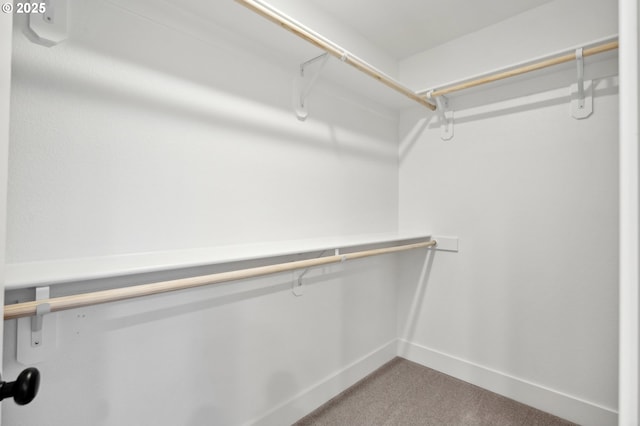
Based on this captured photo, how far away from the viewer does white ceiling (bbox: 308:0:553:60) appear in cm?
162

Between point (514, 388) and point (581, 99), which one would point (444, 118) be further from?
point (514, 388)

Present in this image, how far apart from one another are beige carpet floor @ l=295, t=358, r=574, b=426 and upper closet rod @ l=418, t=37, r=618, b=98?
70.2 inches

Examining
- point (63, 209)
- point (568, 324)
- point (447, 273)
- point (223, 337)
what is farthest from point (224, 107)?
point (568, 324)

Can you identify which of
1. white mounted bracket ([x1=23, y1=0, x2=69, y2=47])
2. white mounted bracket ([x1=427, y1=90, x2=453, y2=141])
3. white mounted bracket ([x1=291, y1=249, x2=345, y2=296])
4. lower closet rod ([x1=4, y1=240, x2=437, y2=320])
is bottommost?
white mounted bracket ([x1=291, y1=249, x2=345, y2=296])

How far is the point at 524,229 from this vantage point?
1.71 m

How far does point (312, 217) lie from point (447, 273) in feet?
3.43

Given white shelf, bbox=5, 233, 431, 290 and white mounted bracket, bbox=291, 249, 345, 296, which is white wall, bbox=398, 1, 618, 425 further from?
white shelf, bbox=5, 233, 431, 290

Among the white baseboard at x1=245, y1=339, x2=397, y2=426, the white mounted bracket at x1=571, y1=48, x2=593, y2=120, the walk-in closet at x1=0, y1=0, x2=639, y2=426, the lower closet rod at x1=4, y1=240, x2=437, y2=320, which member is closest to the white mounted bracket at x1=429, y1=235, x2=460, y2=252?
the walk-in closet at x1=0, y1=0, x2=639, y2=426

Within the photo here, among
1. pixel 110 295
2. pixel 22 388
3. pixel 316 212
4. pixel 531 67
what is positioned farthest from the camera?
pixel 316 212

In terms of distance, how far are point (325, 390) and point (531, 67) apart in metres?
2.00

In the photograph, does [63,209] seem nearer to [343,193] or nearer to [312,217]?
[312,217]

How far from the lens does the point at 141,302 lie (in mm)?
1044

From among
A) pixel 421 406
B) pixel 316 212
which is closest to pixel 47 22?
pixel 316 212

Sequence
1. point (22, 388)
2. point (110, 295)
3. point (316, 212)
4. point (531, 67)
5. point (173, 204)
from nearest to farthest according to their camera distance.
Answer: point (22, 388) → point (110, 295) → point (173, 204) → point (531, 67) → point (316, 212)
